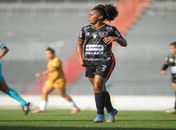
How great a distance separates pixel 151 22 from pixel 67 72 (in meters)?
7.28

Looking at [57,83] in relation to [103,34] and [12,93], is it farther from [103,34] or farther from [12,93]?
[103,34]

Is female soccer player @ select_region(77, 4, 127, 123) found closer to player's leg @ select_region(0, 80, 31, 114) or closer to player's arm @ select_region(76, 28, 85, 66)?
player's arm @ select_region(76, 28, 85, 66)

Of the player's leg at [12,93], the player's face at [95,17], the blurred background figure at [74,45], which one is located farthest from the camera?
the blurred background figure at [74,45]

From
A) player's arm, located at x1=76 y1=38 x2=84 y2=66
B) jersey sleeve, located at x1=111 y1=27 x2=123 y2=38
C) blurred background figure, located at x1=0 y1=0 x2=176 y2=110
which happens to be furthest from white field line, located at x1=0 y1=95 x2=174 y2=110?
jersey sleeve, located at x1=111 y1=27 x2=123 y2=38

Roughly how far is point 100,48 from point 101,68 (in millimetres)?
349

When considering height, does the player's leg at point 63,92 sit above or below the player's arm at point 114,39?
below

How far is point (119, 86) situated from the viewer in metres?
28.0

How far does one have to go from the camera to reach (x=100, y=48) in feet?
34.5

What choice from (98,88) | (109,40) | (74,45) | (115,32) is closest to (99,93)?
(98,88)

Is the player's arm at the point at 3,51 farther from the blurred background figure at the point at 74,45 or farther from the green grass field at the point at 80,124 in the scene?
the blurred background figure at the point at 74,45

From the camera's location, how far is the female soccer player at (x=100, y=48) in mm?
10438

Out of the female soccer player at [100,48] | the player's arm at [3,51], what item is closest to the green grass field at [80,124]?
the female soccer player at [100,48]

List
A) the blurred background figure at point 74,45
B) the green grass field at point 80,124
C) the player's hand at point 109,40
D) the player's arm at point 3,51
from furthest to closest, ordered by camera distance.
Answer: the blurred background figure at point 74,45
the player's arm at point 3,51
the player's hand at point 109,40
the green grass field at point 80,124

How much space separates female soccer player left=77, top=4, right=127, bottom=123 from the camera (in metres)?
Answer: 10.4
